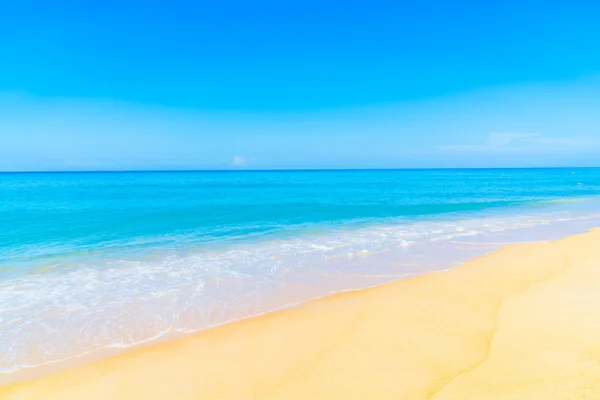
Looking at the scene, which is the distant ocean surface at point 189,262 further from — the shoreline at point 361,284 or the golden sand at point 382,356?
the golden sand at point 382,356

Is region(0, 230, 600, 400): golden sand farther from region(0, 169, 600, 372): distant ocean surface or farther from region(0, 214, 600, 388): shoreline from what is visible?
region(0, 169, 600, 372): distant ocean surface

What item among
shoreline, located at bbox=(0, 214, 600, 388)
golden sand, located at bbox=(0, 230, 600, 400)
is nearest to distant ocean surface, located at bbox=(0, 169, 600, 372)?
shoreline, located at bbox=(0, 214, 600, 388)

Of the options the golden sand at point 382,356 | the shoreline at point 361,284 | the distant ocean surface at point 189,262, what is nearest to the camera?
the golden sand at point 382,356

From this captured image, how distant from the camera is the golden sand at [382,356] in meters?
3.99

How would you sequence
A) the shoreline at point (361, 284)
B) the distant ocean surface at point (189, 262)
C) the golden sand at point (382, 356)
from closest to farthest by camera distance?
1. the golden sand at point (382, 356)
2. the shoreline at point (361, 284)
3. the distant ocean surface at point (189, 262)

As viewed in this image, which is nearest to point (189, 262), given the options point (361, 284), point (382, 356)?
point (361, 284)

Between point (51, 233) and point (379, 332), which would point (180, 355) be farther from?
point (51, 233)

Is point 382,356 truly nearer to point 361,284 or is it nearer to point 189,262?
point 361,284

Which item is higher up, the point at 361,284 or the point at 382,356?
the point at 382,356

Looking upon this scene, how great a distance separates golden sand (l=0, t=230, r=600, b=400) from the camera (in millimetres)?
3986

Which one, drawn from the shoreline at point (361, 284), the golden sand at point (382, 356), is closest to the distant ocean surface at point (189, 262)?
the shoreline at point (361, 284)

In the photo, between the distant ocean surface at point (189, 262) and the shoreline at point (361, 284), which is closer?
the shoreline at point (361, 284)

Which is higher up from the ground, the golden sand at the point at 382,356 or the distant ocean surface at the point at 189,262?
the golden sand at the point at 382,356

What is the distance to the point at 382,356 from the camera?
468 cm
